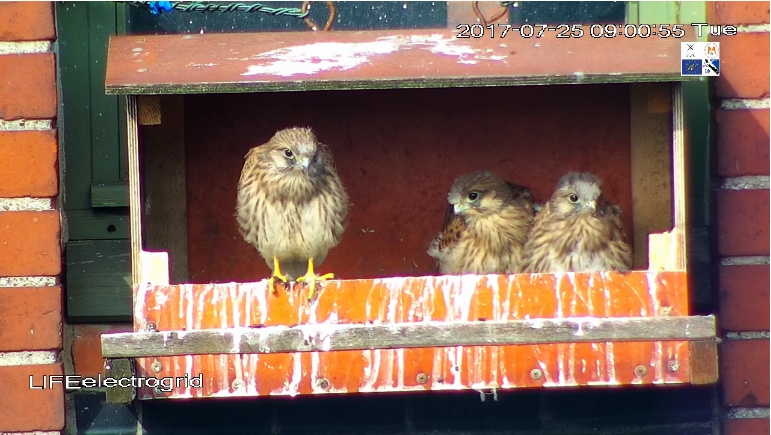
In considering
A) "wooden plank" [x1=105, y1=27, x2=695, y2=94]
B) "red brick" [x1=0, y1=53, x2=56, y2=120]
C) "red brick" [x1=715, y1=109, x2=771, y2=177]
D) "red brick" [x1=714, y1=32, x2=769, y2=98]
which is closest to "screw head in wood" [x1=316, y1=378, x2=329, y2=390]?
"wooden plank" [x1=105, y1=27, x2=695, y2=94]

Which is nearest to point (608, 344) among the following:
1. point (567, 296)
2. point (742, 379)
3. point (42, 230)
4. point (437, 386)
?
point (567, 296)

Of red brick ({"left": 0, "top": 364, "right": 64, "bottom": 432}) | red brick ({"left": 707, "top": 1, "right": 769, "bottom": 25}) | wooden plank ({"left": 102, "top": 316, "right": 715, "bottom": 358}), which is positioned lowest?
red brick ({"left": 0, "top": 364, "right": 64, "bottom": 432})

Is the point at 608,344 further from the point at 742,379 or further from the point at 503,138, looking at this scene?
the point at 503,138

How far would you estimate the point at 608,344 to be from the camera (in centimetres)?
348

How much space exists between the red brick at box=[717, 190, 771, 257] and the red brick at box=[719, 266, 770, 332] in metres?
0.06

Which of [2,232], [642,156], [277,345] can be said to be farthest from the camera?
[642,156]

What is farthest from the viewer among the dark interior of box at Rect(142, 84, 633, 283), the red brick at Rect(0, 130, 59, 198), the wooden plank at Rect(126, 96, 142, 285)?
the dark interior of box at Rect(142, 84, 633, 283)

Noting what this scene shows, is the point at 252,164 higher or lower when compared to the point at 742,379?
higher

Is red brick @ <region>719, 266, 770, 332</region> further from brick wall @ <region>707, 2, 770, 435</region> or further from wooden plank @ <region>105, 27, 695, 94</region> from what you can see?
wooden plank @ <region>105, 27, 695, 94</region>

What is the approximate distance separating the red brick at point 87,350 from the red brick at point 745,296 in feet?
6.39

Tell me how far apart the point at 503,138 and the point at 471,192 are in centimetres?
29

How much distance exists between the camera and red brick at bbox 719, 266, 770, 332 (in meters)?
4.02

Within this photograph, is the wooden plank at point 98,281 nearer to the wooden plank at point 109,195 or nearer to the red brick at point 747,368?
the wooden plank at point 109,195

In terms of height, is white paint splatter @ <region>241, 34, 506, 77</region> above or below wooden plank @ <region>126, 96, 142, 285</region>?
Result: above
